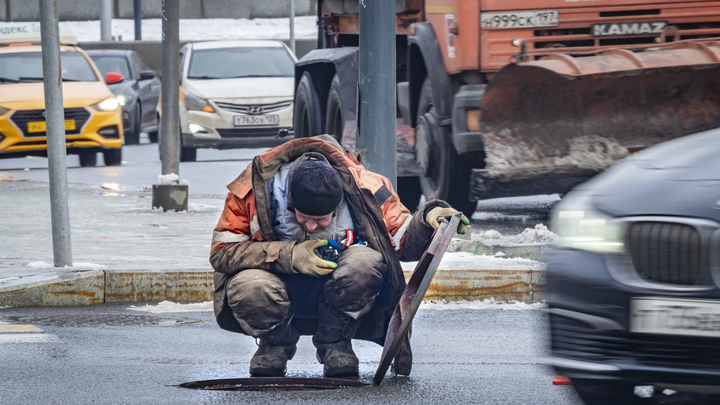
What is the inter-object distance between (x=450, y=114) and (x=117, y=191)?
4.76 m

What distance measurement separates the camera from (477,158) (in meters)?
8.88

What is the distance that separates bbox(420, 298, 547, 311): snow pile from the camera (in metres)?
6.22

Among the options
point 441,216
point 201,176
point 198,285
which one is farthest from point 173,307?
point 201,176

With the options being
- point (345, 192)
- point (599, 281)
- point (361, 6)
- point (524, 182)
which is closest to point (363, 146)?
point (361, 6)

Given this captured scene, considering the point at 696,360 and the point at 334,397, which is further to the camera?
the point at 334,397

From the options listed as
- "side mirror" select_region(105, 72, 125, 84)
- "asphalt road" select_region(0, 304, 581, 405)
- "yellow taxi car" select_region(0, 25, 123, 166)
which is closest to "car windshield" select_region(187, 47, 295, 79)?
"side mirror" select_region(105, 72, 125, 84)

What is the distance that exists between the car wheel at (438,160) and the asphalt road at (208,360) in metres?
2.75

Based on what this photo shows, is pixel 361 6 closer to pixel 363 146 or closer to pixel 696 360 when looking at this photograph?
pixel 363 146

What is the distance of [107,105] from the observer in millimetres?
14844

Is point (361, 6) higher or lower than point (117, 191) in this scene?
higher

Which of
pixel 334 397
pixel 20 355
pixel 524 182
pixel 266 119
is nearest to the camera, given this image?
pixel 334 397

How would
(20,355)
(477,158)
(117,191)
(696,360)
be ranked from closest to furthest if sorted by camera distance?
(696,360) < (20,355) < (477,158) < (117,191)

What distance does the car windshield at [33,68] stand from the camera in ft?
49.9

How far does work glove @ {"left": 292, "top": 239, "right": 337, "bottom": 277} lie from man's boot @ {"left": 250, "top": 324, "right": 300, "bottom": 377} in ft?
0.96
